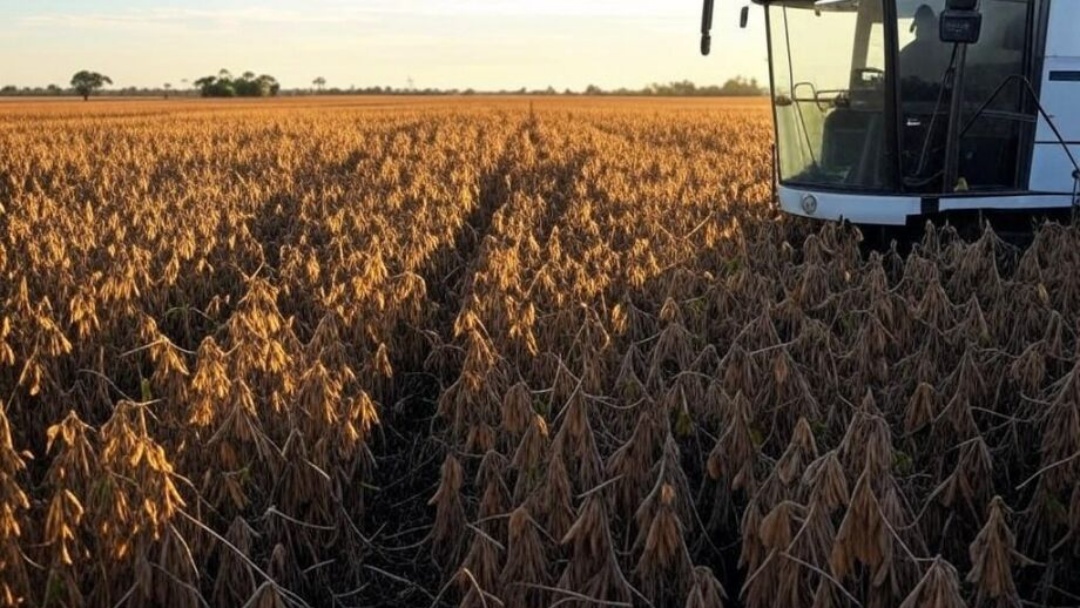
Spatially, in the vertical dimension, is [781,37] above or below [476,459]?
above

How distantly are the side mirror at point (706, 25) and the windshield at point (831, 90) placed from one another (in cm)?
80

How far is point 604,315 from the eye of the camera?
6625 mm

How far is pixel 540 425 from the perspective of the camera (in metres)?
4.03

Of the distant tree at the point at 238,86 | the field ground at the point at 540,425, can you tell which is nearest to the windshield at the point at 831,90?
the field ground at the point at 540,425

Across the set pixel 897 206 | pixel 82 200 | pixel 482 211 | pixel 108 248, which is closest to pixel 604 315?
pixel 897 206

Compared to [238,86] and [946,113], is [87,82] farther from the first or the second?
[946,113]

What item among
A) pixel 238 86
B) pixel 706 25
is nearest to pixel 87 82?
pixel 238 86

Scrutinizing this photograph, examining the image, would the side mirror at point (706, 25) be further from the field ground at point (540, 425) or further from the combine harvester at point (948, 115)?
the field ground at point (540, 425)

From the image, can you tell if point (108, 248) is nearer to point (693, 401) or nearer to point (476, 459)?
point (476, 459)

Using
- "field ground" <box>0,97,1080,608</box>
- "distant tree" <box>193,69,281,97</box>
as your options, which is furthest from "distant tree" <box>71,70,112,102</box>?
"field ground" <box>0,97,1080,608</box>

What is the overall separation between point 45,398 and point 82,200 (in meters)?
8.49

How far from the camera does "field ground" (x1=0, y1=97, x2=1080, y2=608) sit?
3396 mm

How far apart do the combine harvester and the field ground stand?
523 millimetres

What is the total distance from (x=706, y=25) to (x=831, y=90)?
1.22 meters
